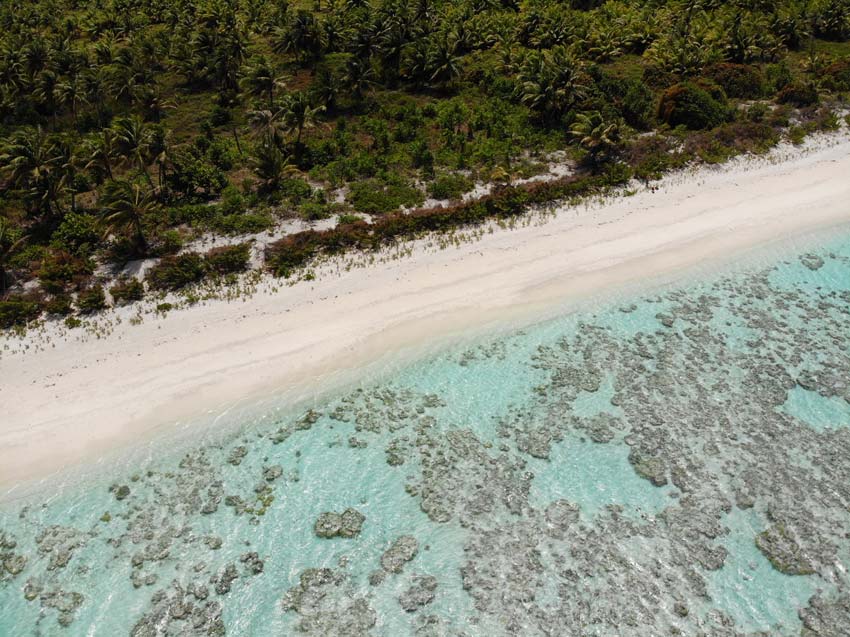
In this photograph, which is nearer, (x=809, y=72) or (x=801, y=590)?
(x=801, y=590)

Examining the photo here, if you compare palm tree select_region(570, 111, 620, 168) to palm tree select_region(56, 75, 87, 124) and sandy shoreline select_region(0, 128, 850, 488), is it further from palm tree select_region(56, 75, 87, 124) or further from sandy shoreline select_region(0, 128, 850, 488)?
palm tree select_region(56, 75, 87, 124)

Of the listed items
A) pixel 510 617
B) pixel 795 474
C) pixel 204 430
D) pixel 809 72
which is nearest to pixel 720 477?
pixel 795 474

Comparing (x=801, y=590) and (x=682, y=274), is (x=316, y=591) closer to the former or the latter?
(x=801, y=590)

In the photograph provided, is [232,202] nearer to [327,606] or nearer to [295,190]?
[295,190]

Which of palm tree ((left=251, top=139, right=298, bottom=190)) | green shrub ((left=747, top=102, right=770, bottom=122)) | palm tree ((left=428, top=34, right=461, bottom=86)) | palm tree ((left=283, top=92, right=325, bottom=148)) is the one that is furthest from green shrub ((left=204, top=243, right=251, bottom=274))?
green shrub ((left=747, top=102, right=770, bottom=122))

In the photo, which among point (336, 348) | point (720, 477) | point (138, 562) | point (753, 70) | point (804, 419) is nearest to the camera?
point (138, 562)

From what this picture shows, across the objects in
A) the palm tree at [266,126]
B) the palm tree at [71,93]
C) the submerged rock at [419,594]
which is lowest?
the submerged rock at [419,594]

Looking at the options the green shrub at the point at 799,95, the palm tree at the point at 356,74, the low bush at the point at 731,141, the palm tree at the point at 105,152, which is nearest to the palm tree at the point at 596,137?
the low bush at the point at 731,141

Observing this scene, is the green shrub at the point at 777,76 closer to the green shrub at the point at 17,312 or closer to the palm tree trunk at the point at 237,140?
the palm tree trunk at the point at 237,140
